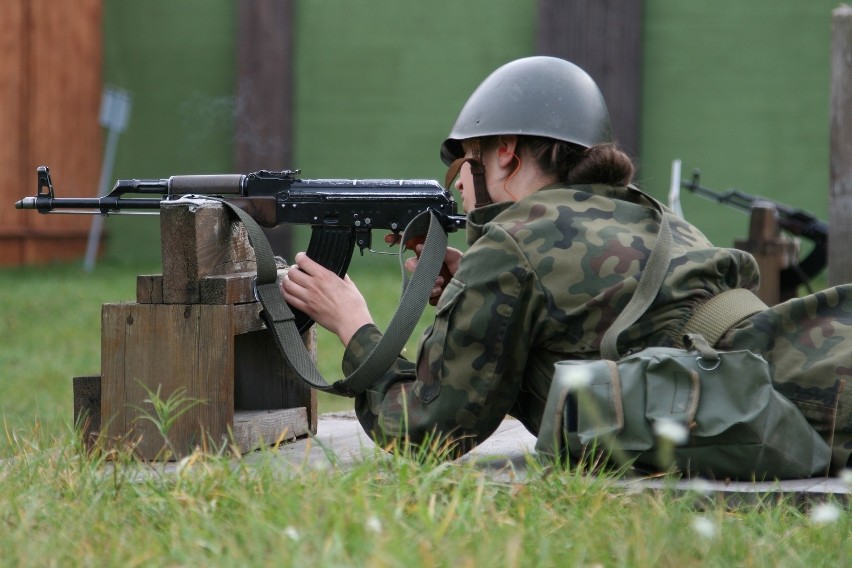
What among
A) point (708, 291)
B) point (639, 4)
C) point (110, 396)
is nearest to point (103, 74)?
point (639, 4)

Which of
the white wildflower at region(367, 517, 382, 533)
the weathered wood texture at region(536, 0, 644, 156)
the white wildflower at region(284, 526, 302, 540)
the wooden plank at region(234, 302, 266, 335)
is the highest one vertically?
the weathered wood texture at region(536, 0, 644, 156)

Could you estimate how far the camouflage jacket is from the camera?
300 cm

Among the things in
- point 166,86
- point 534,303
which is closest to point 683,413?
point 534,303

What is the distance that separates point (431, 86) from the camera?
509 inches

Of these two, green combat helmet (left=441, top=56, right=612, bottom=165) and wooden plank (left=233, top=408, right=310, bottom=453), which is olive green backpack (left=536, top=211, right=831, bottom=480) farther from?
wooden plank (left=233, top=408, right=310, bottom=453)

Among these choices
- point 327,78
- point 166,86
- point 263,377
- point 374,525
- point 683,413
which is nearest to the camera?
point 374,525

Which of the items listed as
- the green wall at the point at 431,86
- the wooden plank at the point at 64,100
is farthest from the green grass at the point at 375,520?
the wooden plank at the point at 64,100

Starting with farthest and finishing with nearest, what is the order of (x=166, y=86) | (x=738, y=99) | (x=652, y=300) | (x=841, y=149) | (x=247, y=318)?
(x=166, y=86) < (x=738, y=99) < (x=841, y=149) < (x=247, y=318) < (x=652, y=300)

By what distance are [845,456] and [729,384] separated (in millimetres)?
456

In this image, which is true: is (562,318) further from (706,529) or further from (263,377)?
(263,377)

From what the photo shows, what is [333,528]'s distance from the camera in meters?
2.20

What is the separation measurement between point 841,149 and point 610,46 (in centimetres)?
727

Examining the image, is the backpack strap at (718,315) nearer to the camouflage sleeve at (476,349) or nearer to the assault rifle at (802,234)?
the camouflage sleeve at (476,349)

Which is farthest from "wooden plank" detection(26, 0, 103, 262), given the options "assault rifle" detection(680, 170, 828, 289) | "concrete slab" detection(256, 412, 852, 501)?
"concrete slab" detection(256, 412, 852, 501)
